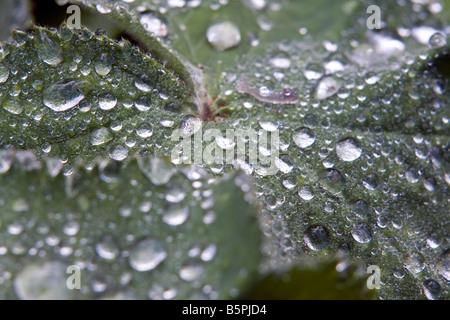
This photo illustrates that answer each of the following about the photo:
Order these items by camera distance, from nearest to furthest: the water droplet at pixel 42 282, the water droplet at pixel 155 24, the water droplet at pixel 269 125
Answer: the water droplet at pixel 42 282
the water droplet at pixel 269 125
the water droplet at pixel 155 24

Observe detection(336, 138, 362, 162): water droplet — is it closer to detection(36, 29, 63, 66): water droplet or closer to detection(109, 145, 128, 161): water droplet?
detection(109, 145, 128, 161): water droplet

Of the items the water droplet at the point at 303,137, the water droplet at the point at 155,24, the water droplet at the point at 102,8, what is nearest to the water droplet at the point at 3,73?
the water droplet at the point at 102,8

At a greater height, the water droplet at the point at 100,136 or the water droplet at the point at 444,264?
the water droplet at the point at 100,136

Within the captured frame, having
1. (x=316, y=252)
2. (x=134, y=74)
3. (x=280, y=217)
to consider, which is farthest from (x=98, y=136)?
(x=316, y=252)

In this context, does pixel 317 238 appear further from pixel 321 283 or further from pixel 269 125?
pixel 269 125

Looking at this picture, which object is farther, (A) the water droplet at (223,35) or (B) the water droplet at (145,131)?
(A) the water droplet at (223,35)

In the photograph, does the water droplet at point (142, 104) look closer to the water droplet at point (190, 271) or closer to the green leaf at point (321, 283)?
the water droplet at point (190, 271)
